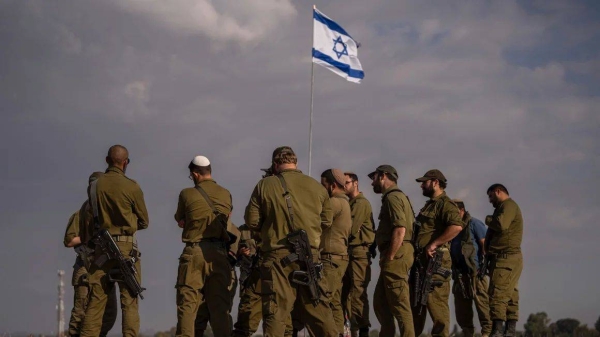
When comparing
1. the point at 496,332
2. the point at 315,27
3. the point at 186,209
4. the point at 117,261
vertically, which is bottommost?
the point at 496,332

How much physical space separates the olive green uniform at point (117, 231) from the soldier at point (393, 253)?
353 centimetres

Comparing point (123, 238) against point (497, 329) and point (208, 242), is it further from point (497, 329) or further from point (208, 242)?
point (497, 329)

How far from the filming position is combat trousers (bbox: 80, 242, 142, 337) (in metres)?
11.2

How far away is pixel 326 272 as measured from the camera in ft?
42.3

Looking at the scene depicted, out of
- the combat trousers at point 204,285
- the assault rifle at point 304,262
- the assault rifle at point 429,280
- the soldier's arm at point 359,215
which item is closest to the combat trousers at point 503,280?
the assault rifle at point 429,280

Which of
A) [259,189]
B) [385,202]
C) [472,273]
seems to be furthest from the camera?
[472,273]

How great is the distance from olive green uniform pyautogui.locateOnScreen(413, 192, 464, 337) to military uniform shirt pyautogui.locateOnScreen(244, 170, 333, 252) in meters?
3.15

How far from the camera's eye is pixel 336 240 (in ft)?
43.4

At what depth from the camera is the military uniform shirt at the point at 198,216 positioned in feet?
38.7

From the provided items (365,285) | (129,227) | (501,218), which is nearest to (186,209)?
(129,227)

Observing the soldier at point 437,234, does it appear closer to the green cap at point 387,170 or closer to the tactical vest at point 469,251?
the green cap at point 387,170

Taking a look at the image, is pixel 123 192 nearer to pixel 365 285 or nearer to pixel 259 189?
pixel 259 189

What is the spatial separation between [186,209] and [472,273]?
6.39 meters

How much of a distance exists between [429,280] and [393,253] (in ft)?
3.32
